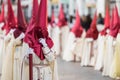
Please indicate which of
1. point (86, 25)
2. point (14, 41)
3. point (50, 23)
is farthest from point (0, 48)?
point (50, 23)

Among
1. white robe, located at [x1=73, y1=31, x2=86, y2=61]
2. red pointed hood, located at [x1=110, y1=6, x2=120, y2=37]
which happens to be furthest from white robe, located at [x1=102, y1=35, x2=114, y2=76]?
white robe, located at [x1=73, y1=31, x2=86, y2=61]

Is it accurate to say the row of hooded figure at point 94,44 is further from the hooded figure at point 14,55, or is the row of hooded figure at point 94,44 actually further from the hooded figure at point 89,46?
the hooded figure at point 14,55

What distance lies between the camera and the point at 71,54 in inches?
566

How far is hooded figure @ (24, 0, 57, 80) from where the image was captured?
6508 mm

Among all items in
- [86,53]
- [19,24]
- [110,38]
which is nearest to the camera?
[19,24]

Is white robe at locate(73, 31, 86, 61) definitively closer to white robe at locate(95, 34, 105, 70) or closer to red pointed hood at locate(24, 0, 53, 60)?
white robe at locate(95, 34, 105, 70)

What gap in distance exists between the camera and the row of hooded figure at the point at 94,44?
10.3 m

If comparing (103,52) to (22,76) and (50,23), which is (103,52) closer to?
(22,76)

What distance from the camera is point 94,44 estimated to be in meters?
12.7

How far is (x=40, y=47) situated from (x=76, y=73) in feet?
16.7

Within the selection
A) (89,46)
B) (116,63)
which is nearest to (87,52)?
(89,46)

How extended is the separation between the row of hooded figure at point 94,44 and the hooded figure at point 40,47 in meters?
3.53

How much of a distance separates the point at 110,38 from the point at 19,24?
350 cm

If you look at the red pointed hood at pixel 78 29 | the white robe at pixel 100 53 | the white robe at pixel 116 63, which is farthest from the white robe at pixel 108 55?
the red pointed hood at pixel 78 29
